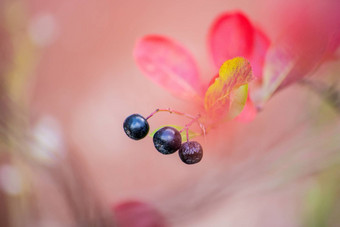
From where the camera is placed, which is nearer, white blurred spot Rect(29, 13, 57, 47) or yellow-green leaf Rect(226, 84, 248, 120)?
yellow-green leaf Rect(226, 84, 248, 120)

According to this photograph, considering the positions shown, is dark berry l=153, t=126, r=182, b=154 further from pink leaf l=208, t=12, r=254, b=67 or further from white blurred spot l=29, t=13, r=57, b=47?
white blurred spot l=29, t=13, r=57, b=47

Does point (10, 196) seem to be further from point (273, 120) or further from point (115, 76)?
point (273, 120)

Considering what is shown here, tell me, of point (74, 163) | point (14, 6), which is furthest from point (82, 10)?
point (74, 163)

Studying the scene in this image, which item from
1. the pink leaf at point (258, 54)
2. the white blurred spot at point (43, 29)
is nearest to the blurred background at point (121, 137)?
the white blurred spot at point (43, 29)

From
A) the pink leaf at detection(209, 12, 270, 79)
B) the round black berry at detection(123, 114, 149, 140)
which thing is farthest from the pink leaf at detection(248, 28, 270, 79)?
the round black berry at detection(123, 114, 149, 140)

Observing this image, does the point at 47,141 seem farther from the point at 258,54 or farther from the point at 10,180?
the point at 258,54
